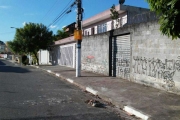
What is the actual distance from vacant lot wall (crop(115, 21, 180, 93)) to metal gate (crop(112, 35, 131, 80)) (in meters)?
0.74

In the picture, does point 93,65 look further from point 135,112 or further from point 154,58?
point 135,112

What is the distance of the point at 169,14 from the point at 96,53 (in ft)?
40.5

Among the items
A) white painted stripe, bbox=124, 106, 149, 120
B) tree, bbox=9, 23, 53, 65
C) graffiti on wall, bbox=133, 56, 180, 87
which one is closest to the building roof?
graffiti on wall, bbox=133, 56, 180, 87

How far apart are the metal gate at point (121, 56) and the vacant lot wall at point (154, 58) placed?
0.74 m

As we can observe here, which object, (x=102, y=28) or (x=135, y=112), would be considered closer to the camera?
(x=135, y=112)

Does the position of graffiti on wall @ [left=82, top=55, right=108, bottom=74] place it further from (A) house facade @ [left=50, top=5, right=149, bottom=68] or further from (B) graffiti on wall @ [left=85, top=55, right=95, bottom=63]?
(A) house facade @ [left=50, top=5, right=149, bottom=68]

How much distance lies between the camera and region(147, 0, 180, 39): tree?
4.45m

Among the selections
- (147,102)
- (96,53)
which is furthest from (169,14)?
(96,53)

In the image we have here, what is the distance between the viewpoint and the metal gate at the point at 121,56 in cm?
1245

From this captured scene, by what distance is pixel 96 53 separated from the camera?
16.9 meters

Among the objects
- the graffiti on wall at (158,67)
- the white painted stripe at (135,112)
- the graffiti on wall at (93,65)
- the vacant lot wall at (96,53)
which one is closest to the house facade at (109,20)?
the vacant lot wall at (96,53)

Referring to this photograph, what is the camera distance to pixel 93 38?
17422mm

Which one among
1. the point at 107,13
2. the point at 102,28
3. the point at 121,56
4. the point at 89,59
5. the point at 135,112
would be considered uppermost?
the point at 107,13

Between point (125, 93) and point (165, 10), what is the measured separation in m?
4.71
